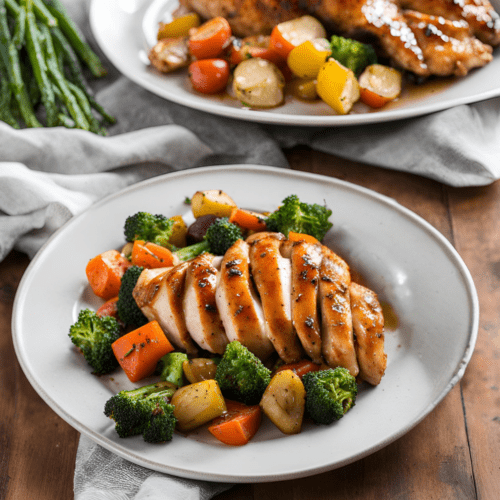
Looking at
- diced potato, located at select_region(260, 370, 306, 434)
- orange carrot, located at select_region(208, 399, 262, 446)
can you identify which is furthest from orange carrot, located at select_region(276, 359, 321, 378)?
orange carrot, located at select_region(208, 399, 262, 446)

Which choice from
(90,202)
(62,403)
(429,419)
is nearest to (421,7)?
(90,202)

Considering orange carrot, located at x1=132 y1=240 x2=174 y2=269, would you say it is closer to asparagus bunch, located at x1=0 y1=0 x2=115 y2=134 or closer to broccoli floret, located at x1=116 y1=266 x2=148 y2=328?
broccoli floret, located at x1=116 y1=266 x2=148 y2=328

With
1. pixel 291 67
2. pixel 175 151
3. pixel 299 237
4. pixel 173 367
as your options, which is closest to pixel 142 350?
pixel 173 367

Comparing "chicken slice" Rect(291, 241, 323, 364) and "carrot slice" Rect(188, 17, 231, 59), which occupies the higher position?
"carrot slice" Rect(188, 17, 231, 59)

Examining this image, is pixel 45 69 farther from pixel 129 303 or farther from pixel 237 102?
pixel 129 303

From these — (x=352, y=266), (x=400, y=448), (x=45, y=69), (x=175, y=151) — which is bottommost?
(x=400, y=448)

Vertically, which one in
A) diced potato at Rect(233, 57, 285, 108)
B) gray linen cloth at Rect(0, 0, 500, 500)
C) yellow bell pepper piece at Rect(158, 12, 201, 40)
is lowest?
gray linen cloth at Rect(0, 0, 500, 500)
